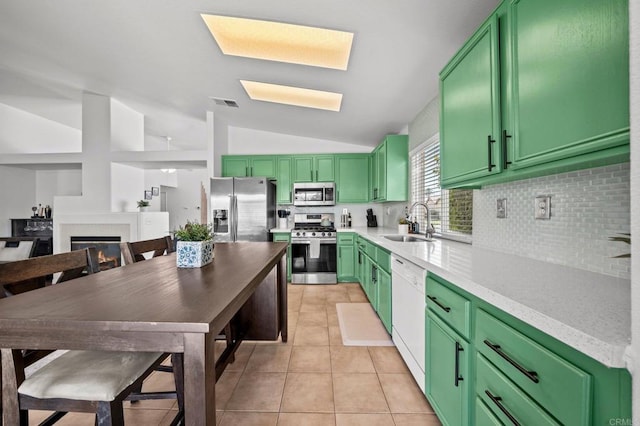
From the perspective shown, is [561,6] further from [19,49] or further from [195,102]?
[19,49]

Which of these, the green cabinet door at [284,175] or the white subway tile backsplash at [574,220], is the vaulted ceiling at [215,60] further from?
the white subway tile backsplash at [574,220]

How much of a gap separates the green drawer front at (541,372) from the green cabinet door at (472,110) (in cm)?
80

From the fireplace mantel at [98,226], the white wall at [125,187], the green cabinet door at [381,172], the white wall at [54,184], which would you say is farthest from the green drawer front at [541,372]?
the white wall at [54,184]

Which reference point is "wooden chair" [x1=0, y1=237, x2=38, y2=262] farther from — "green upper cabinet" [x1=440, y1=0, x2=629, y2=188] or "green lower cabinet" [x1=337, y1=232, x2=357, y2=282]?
"green upper cabinet" [x1=440, y1=0, x2=629, y2=188]

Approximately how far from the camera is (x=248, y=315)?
8.08ft

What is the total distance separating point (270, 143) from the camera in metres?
5.33

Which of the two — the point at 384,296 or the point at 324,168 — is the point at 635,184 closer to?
the point at 384,296

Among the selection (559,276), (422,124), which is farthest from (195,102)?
(559,276)

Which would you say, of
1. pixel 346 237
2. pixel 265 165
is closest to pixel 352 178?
pixel 346 237

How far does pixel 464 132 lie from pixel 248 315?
215 centimetres

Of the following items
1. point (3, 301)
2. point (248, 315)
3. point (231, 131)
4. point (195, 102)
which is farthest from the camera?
point (231, 131)

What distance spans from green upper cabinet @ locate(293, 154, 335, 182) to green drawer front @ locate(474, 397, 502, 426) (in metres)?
4.13

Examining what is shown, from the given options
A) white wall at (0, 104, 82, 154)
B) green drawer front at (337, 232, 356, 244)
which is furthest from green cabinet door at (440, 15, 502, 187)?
white wall at (0, 104, 82, 154)

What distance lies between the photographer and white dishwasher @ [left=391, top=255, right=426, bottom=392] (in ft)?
5.75
